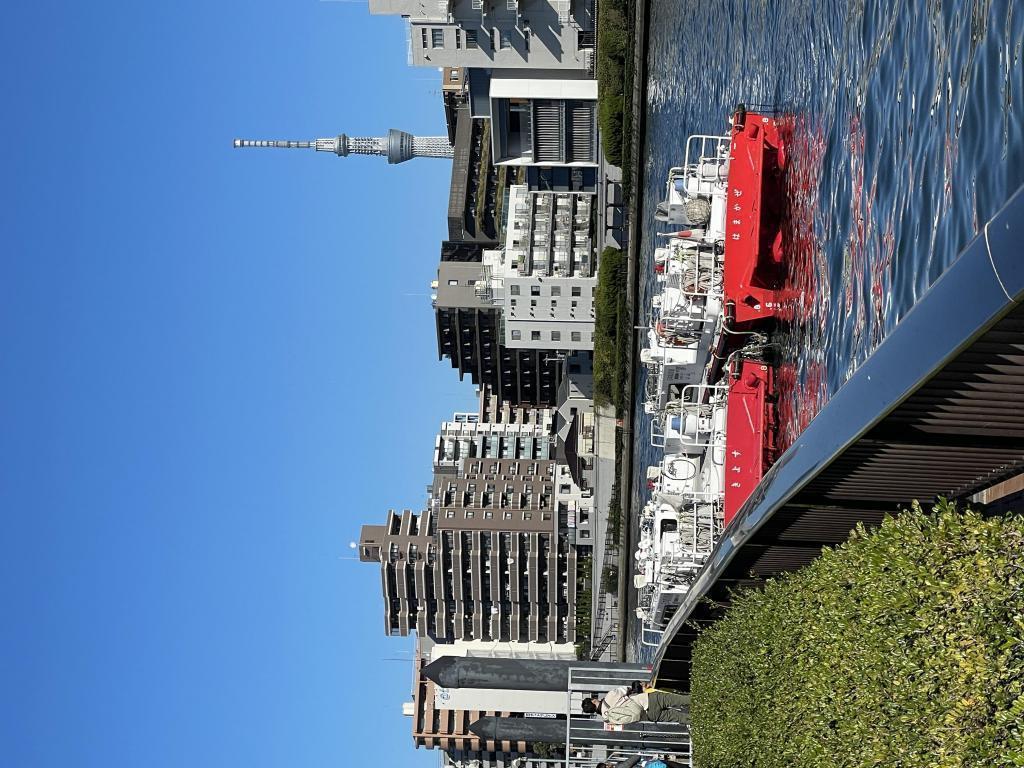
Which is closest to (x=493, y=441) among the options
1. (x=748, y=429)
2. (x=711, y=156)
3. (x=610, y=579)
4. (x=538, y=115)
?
(x=538, y=115)

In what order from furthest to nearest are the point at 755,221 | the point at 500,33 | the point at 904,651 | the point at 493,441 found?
the point at 493,441
the point at 500,33
the point at 755,221
the point at 904,651

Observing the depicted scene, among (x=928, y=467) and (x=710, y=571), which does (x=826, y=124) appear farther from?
(x=928, y=467)

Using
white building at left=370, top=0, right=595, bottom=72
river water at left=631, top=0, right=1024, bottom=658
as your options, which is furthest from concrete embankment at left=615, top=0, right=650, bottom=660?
river water at left=631, top=0, right=1024, bottom=658

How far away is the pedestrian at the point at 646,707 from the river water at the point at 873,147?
49.1 feet

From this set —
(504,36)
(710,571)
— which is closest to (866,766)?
(710,571)

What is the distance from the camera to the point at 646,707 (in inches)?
1692

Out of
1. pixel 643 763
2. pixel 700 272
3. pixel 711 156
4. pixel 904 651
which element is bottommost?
pixel 643 763

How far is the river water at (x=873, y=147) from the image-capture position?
17.5 meters

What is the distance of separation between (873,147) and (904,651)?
38.2 feet

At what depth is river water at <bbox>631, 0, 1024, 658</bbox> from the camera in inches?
688

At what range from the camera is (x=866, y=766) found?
16.0 meters

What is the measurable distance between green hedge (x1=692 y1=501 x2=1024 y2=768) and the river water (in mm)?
4514

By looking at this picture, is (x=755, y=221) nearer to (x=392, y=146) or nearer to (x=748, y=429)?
(x=748, y=429)

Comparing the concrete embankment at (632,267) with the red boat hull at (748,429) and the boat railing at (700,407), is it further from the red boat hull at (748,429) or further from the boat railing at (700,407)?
the red boat hull at (748,429)
